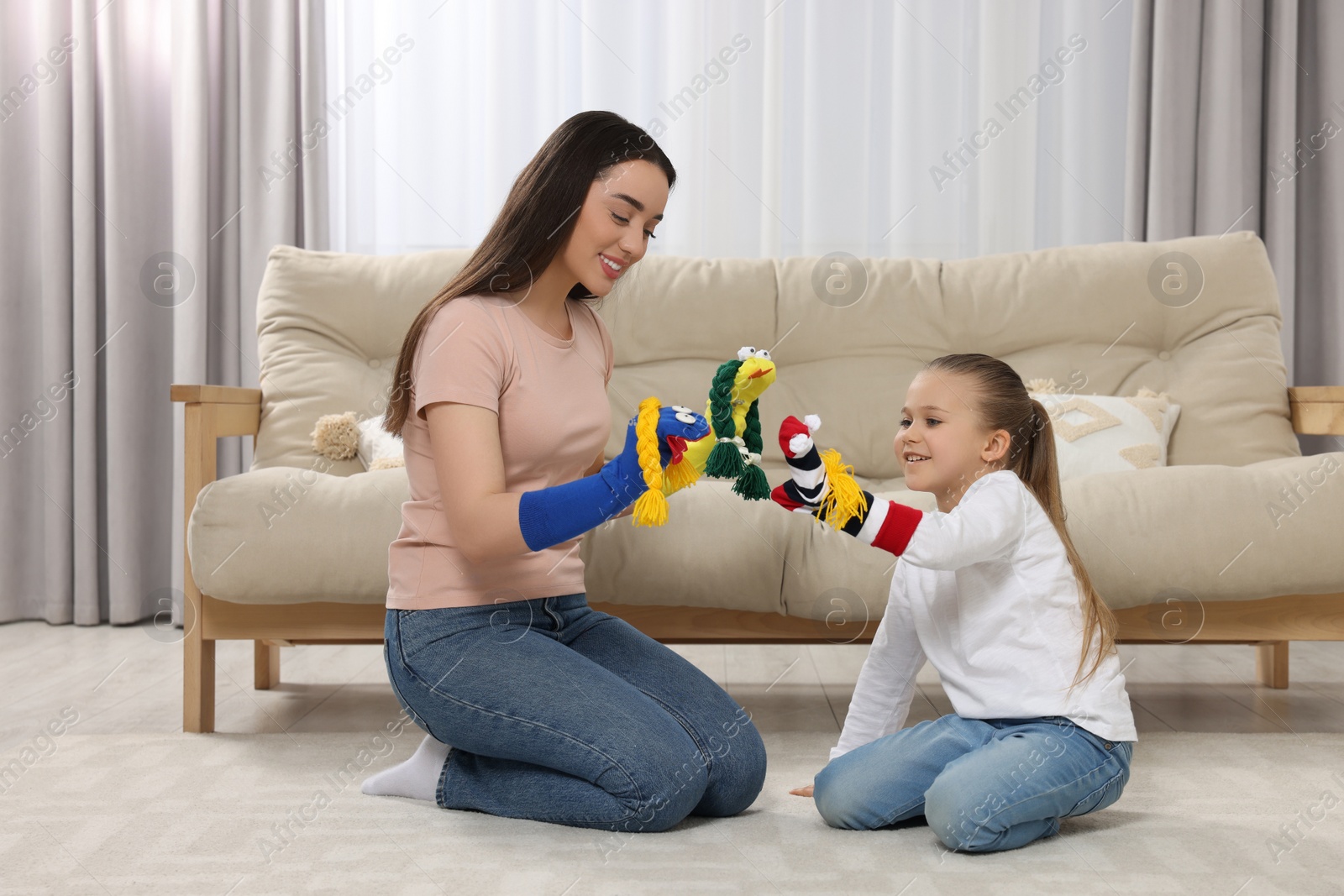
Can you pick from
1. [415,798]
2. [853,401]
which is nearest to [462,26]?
[853,401]

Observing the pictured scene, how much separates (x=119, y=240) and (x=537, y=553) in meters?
2.06

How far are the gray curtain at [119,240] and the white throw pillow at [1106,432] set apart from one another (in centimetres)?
198

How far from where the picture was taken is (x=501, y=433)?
1305mm

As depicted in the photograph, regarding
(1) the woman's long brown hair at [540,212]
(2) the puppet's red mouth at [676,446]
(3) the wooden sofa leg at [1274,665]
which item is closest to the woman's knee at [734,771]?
(2) the puppet's red mouth at [676,446]

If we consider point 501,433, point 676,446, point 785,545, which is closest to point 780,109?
point 785,545

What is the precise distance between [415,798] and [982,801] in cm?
70

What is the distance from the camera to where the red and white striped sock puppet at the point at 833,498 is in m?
1.17

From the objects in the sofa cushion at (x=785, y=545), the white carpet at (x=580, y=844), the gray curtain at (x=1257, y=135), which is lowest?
the white carpet at (x=580, y=844)

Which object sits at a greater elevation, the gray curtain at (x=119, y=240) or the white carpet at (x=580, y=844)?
the gray curtain at (x=119, y=240)

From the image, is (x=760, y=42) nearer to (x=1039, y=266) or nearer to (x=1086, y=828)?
(x=1039, y=266)

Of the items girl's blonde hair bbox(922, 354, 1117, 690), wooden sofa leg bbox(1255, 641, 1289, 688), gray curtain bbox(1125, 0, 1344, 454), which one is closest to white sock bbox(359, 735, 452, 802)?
girl's blonde hair bbox(922, 354, 1117, 690)

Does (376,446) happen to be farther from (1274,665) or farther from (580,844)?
(1274,665)

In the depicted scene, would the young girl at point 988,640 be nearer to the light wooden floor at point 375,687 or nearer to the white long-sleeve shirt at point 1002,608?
the white long-sleeve shirt at point 1002,608

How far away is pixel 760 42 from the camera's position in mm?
2941
